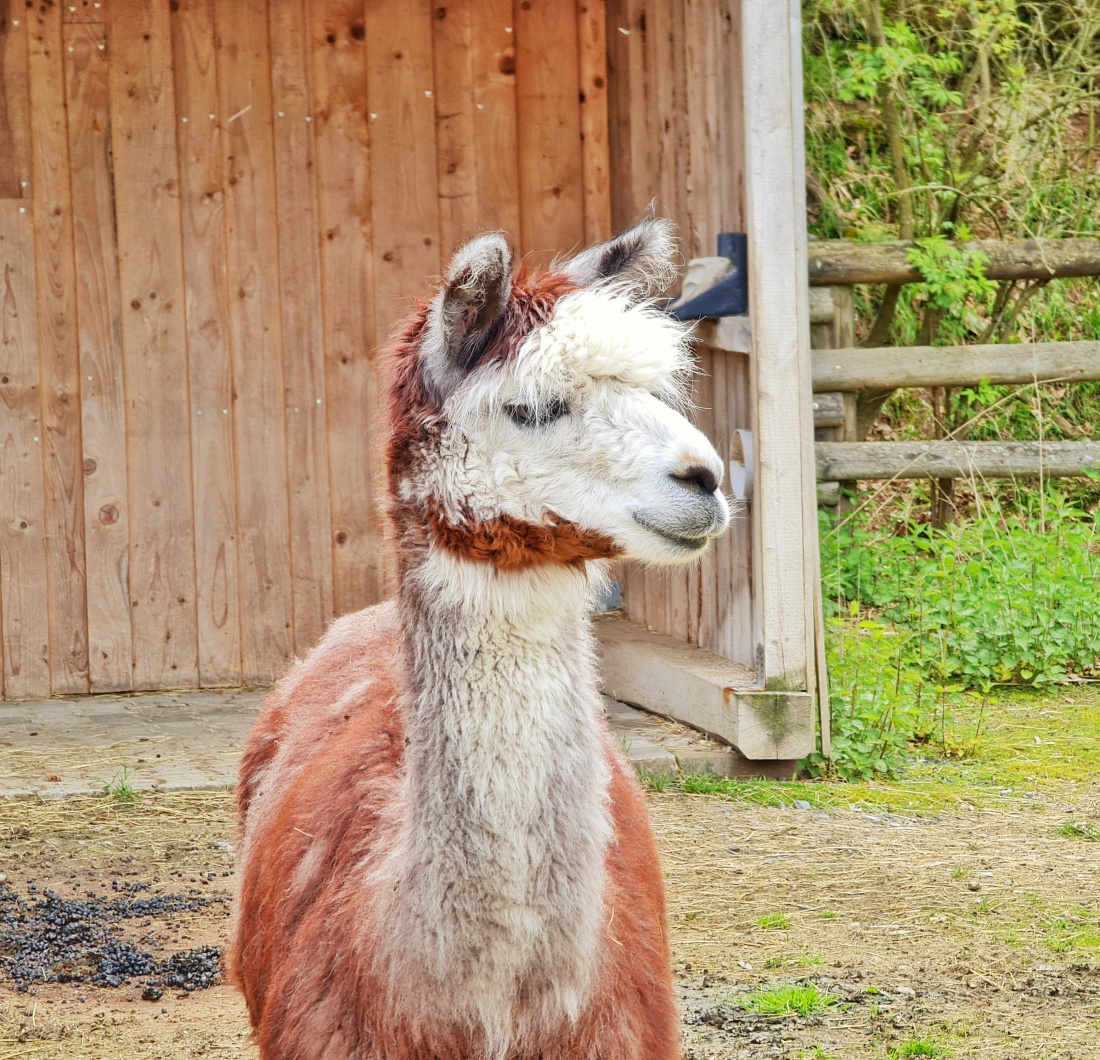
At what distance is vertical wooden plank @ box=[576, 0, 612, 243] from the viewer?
22.2ft

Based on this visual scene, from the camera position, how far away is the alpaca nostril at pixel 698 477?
7.16ft

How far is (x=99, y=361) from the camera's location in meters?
6.55

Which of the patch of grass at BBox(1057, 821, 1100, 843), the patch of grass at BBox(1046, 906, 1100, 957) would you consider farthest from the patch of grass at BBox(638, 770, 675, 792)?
the patch of grass at BBox(1046, 906, 1100, 957)

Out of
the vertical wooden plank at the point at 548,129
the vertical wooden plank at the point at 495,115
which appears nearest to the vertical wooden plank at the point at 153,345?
the vertical wooden plank at the point at 495,115

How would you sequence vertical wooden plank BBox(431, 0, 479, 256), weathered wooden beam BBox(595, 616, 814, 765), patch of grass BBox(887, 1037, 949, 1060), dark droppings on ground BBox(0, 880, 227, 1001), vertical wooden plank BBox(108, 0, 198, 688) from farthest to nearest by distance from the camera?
vertical wooden plank BBox(431, 0, 479, 256) → vertical wooden plank BBox(108, 0, 198, 688) → weathered wooden beam BBox(595, 616, 814, 765) → dark droppings on ground BBox(0, 880, 227, 1001) → patch of grass BBox(887, 1037, 949, 1060)

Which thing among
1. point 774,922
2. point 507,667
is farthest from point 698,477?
point 774,922

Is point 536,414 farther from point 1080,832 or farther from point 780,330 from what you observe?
point 1080,832

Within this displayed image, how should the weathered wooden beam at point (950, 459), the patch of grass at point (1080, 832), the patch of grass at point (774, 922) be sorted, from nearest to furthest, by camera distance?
the patch of grass at point (774, 922) < the patch of grass at point (1080, 832) < the weathered wooden beam at point (950, 459)

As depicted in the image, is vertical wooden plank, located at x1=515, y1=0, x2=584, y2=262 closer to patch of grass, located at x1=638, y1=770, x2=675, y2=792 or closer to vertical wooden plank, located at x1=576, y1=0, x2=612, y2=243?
vertical wooden plank, located at x1=576, y1=0, x2=612, y2=243

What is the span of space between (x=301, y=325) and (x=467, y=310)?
4.57 m

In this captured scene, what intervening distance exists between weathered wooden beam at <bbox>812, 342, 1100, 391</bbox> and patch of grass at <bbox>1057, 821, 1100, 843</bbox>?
300 centimetres

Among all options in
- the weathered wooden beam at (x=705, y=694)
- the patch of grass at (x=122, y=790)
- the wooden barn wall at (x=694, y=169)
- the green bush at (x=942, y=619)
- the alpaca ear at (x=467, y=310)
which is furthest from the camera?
the green bush at (x=942, y=619)

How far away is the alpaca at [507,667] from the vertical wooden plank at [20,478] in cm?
451

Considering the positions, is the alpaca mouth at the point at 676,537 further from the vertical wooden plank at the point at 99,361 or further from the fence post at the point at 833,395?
the fence post at the point at 833,395
